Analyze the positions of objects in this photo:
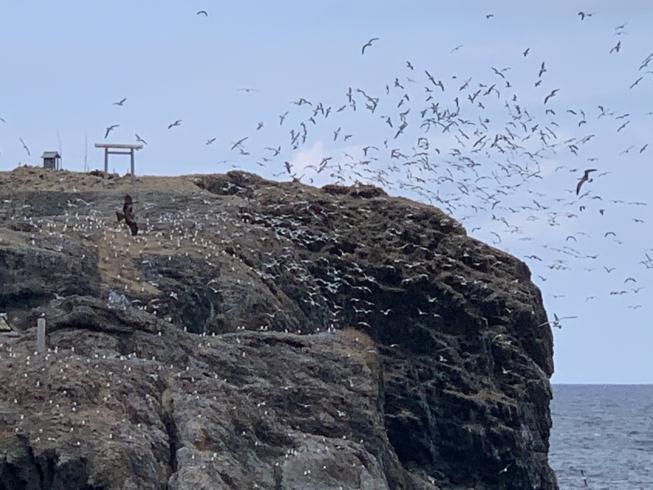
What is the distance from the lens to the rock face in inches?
1475

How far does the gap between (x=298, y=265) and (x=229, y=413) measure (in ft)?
57.2

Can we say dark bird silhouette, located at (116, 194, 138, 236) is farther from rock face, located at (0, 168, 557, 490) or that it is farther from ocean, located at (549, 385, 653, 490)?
ocean, located at (549, 385, 653, 490)

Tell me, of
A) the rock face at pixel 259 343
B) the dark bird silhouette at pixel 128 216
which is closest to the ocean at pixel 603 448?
the rock face at pixel 259 343

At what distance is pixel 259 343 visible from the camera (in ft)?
147

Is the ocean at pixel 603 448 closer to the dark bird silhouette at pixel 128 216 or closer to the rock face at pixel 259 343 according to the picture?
the rock face at pixel 259 343

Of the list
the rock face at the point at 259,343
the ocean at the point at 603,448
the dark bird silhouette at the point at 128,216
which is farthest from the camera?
the ocean at the point at 603,448

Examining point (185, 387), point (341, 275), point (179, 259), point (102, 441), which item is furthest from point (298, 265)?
point (102, 441)

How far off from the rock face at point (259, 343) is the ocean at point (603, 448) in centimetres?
2412

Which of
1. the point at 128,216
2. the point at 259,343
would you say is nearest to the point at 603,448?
the point at 128,216

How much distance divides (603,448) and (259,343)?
231ft

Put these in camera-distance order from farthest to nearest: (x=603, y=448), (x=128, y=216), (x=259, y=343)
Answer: (x=603, y=448) → (x=128, y=216) → (x=259, y=343)

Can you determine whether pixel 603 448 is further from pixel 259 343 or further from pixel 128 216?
pixel 259 343

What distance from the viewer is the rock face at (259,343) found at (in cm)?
3747

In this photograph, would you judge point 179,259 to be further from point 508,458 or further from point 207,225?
point 508,458
